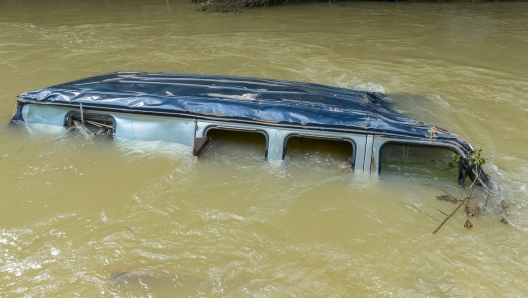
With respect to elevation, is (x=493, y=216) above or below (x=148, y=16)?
below

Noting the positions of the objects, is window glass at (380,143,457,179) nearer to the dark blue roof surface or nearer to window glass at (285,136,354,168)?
the dark blue roof surface

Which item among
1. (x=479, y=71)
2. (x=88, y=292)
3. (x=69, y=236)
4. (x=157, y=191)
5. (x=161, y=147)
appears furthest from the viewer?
(x=479, y=71)

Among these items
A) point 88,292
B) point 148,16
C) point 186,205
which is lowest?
point 88,292

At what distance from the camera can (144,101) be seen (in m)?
5.87

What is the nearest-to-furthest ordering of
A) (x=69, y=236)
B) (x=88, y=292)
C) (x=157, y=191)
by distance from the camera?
(x=88, y=292)
(x=69, y=236)
(x=157, y=191)

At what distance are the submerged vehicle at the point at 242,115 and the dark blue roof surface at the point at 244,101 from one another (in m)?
0.01

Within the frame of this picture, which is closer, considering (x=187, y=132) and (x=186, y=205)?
(x=186, y=205)

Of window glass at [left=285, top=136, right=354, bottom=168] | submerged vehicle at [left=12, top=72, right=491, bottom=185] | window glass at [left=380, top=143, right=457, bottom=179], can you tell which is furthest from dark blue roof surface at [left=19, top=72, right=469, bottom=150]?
window glass at [left=285, top=136, right=354, bottom=168]

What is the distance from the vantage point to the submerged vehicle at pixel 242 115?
5.21m

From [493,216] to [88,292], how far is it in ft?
→ 14.7

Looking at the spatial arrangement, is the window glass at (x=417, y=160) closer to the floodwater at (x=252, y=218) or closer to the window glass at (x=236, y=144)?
the floodwater at (x=252, y=218)

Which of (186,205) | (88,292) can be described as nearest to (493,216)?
(186,205)

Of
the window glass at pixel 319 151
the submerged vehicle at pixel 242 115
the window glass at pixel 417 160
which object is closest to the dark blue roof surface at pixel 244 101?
the submerged vehicle at pixel 242 115

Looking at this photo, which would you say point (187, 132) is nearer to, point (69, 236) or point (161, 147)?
point (161, 147)
